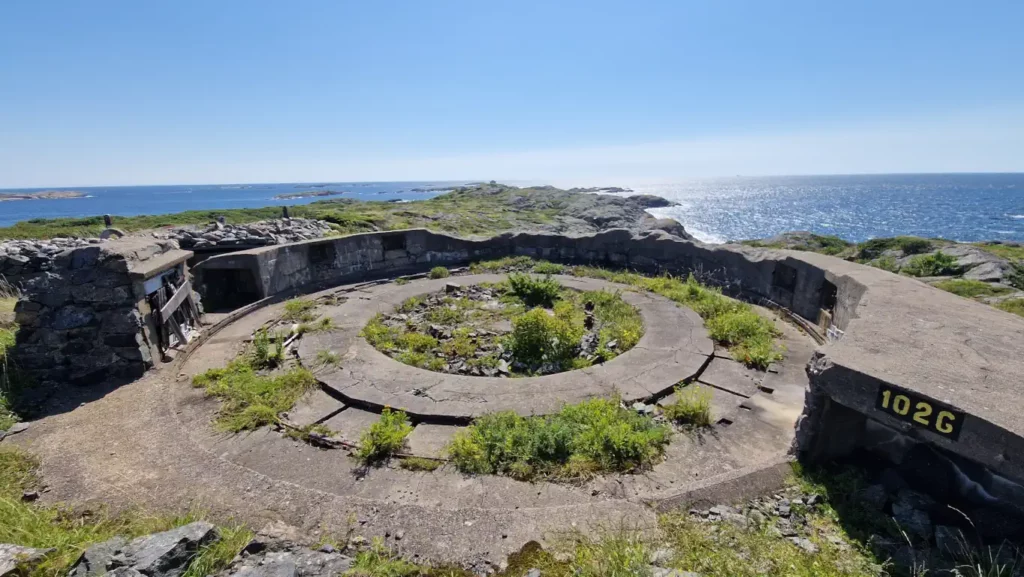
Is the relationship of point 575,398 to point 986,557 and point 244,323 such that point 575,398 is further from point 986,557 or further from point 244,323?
point 244,323

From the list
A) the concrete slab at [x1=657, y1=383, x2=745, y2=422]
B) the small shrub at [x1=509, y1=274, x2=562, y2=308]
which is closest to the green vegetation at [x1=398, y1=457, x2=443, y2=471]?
the concrete slab at [x1=657, y1=383, x2=745, y2=422]

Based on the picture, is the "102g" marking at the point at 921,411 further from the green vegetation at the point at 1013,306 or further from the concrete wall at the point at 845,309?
the green vegetation at the point at 1013,306

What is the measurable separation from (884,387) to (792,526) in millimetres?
1163

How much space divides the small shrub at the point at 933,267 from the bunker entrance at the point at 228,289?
1337 cm

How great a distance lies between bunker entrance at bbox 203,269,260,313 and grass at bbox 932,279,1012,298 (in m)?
12.3

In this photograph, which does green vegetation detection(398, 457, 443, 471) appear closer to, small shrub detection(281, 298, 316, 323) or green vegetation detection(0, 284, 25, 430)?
green vegetation detection(0, 284, 25, 430)

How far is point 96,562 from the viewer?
2.58m

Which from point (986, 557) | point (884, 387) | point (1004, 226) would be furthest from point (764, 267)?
point (1004, 226)

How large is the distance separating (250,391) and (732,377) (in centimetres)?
575

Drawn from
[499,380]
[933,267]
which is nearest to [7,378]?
[499,380]

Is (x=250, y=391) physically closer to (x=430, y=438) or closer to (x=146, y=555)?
(x=430, y=438)

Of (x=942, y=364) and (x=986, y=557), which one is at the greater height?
(x=942, y=364)

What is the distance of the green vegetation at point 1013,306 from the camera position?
22.0ft

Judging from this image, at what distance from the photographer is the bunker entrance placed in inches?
354
